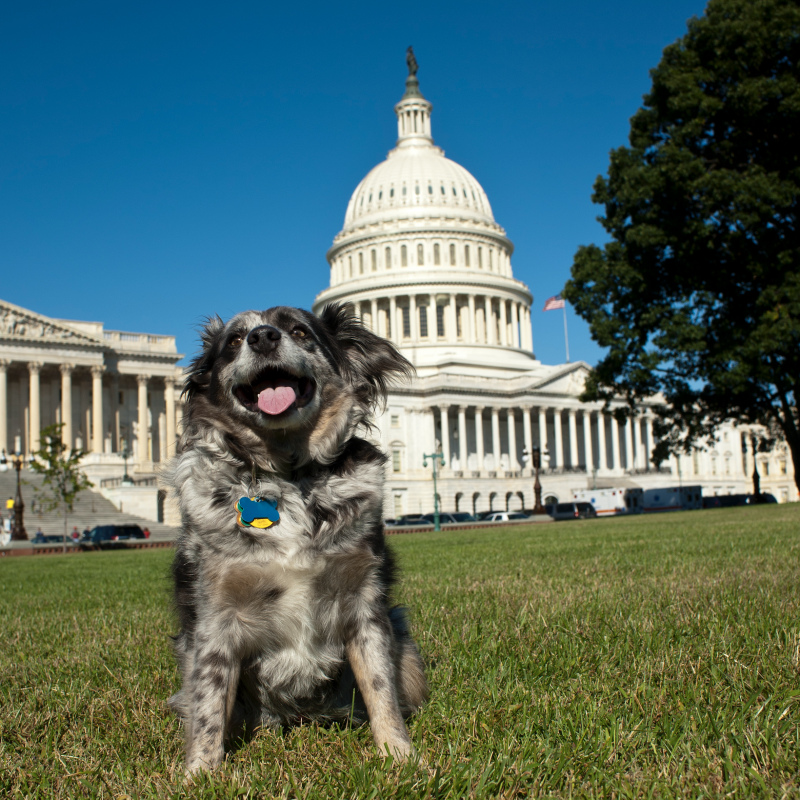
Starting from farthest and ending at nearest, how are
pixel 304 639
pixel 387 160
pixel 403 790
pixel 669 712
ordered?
pixel 387 160 < pixel 669 712 < pixel 304 639 < pixel 403 790

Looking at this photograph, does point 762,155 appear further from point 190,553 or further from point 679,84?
point 190,553

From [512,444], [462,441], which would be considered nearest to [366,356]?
[462,441]

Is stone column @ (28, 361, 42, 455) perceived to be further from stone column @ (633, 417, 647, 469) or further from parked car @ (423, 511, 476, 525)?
stone column @ (633, 417, 647, 469)

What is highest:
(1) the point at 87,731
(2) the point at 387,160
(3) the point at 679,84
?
(2) the point at 387,160

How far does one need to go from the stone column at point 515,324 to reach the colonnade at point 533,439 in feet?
44.1

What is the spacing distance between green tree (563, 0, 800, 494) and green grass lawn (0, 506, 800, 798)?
21.9 metres

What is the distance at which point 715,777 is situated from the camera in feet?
10.9

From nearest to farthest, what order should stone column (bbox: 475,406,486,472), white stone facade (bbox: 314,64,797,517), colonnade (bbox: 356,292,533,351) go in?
white stone facade (bbox: 314,64,797,517)
stone column (bbox: 475,406,486,472)
colonnade (bbox: 356,292,533,351)

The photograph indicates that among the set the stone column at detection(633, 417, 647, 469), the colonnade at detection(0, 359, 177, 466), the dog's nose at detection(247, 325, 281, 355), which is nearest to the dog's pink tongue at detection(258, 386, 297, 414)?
the dog's nose at detection(247, 325, 281, 355)

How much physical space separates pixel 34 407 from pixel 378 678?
68936 millimetres

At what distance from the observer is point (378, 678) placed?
3785 mm

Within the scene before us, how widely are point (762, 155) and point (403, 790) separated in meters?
30.7

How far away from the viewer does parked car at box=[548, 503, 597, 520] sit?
207 ft

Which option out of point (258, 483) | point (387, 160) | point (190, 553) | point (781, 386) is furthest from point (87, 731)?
point (387, 160)
